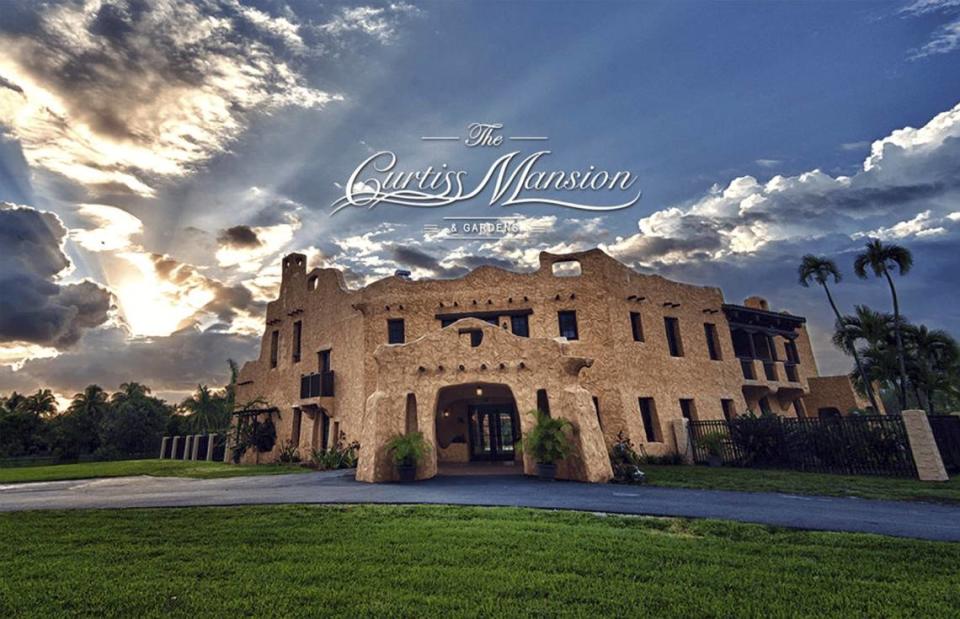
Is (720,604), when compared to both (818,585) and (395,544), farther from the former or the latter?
(395,544)

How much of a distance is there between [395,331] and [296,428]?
9686mm

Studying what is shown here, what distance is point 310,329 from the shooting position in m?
27.8

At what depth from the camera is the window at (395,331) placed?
24.1 m

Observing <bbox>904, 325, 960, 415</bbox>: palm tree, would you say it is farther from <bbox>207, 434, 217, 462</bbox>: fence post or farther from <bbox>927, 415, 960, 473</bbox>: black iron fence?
<bbox>207, 434, 217, 462</bbox>: fence post

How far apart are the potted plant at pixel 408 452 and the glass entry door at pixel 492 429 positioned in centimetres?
838

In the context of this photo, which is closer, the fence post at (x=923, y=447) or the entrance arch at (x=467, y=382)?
the fence post at (x=923, y=447)

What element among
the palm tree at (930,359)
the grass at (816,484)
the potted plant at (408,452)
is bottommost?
the grass at (816,484)

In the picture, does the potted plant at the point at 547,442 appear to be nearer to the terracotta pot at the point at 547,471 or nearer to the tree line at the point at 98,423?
the terracotta pot at the point at 547,471

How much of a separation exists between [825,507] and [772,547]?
15.7 feet

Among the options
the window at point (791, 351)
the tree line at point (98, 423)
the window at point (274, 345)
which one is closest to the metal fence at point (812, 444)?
the window at point (791, 351)

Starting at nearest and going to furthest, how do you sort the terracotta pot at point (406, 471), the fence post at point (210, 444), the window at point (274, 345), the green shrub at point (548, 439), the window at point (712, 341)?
1. the green shrub at point (548, 439)
2. the terracotta pot at point (406, 471)
3. the window at point (712, 341)
4. the window at point (274, 345)
5. the fence post at point (210, 444)

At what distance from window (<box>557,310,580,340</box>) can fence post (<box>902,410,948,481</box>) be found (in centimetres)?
1292

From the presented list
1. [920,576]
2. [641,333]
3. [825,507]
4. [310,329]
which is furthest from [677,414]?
[310,329]

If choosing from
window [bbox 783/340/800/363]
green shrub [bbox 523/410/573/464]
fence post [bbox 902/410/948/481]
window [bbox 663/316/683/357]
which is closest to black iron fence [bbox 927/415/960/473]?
fence post [bbox 902/410/948/481]
